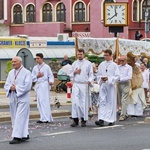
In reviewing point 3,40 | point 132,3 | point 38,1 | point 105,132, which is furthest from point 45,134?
point 38,1

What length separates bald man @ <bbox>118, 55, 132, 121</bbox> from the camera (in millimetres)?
20094

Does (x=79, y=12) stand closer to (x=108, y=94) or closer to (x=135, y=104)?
(x=135, y=104)

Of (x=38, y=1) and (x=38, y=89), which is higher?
(x=38, y=1)

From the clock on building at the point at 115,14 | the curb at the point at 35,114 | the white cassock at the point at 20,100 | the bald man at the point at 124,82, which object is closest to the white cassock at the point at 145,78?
the clock on building at the point at 115,14

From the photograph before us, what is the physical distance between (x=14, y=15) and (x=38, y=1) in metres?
3.12

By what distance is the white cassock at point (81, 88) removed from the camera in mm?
17984

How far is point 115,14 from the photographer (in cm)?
2941

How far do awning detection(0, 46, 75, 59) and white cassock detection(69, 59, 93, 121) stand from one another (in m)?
21.8

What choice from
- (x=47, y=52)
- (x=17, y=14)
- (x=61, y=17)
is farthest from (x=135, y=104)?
Result: (x=17, y=14)

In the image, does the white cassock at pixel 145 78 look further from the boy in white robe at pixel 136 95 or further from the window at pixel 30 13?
the window at pixel 30 13

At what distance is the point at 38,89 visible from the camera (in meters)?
19.6

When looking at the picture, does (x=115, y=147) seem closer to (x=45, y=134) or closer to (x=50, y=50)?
(x=45, y=134)

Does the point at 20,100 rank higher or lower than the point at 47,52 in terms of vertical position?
lower

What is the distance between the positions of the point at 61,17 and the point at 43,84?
44.4 metres
